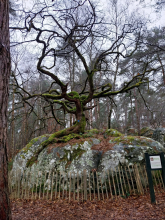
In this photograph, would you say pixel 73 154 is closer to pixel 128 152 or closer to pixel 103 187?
pixel 103 187

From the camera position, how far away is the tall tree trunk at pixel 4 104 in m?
1.88

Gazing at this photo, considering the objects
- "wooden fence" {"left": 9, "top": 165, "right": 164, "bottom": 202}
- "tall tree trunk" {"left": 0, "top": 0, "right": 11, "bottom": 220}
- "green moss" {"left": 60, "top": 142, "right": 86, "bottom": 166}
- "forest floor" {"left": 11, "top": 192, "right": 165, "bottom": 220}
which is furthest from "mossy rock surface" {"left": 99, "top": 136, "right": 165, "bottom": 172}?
"tall tree trunk" {"left": 0, "top": 0, "right": 11, "bottom": 220}

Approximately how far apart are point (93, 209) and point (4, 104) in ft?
12.6

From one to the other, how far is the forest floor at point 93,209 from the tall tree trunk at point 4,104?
2287 mm

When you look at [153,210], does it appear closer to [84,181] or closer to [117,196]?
[117,196]

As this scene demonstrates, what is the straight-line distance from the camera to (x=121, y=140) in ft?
22.0

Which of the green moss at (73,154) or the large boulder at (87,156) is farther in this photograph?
the green moss at (73,154)

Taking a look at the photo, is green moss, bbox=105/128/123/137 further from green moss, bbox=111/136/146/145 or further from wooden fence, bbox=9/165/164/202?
wooden fence, bbox=9/165/164/202

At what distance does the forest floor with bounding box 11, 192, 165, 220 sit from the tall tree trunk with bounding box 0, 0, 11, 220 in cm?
229

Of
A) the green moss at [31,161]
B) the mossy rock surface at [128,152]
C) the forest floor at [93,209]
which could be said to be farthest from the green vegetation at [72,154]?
the forest floor at [93,209]

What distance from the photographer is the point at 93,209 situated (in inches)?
165

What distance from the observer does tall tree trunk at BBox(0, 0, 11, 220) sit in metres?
1.88

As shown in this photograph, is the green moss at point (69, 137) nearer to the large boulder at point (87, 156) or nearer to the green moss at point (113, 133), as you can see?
the large boulder at point (87, 156)

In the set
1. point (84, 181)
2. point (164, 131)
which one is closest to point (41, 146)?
point (84, 181)
